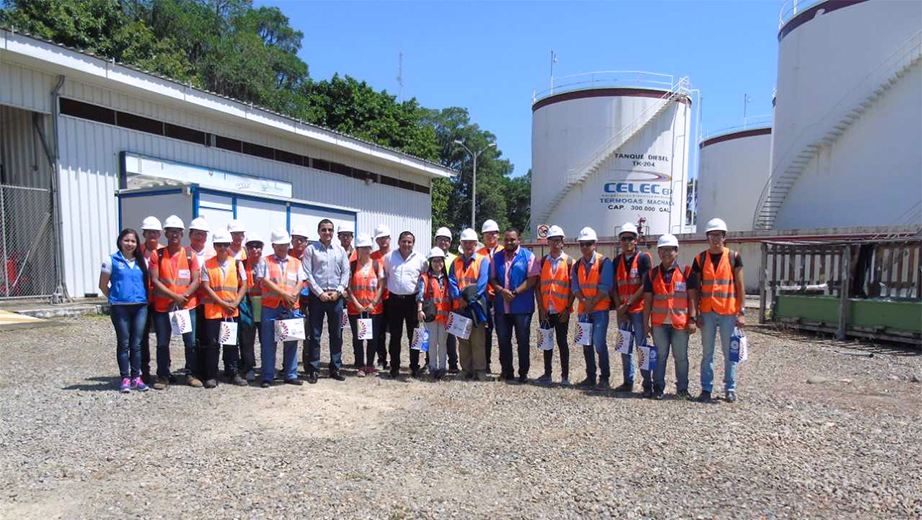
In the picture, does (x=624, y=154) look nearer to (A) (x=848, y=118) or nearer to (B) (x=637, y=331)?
(A) (x=848, y=118)

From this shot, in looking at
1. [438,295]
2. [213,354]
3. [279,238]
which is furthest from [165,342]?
[438,295]

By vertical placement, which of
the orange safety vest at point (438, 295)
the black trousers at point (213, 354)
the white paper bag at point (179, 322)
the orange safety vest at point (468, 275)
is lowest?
the black trousers at point (213, 354)

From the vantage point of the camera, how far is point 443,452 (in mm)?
4195

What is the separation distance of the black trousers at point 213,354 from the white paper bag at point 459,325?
238cm

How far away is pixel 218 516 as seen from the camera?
3.17 metres

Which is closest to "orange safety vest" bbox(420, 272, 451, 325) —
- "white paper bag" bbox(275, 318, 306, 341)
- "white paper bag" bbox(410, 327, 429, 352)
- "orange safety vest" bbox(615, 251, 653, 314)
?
"white paper bag" bbox(410, 327, 429, 352)

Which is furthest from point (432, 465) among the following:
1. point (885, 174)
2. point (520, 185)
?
point (520, 185)

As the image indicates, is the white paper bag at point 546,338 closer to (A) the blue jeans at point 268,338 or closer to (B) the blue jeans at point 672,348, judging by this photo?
(B) the blue jeans at point 672,348

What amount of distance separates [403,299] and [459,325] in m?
0.75

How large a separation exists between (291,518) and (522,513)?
4.36 ft

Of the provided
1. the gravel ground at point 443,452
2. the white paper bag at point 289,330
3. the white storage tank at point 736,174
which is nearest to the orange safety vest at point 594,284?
the gravel ground at point 443,452

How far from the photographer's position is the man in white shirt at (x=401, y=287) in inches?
257

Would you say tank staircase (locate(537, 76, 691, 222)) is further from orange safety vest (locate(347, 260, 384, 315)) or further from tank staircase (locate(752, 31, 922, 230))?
orange safety vest (locate(347, 260, 384, 315))

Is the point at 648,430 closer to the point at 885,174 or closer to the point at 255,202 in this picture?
the point at 255,202
